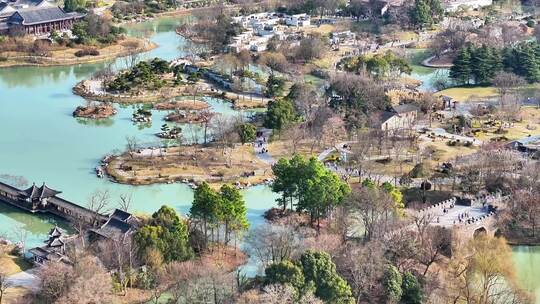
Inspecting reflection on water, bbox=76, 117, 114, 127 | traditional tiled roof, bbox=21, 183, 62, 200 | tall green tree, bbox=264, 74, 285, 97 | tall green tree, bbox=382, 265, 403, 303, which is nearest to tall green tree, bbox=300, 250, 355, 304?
tall green tree, bbox=382, 265, 403, 303

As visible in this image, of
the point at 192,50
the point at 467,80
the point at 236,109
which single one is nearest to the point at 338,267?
the point at 236,109

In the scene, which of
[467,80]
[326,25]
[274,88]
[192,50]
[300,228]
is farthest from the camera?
[326,25]

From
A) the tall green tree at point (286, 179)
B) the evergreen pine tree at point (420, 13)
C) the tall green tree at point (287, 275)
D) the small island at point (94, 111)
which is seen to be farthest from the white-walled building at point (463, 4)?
the tall green tree at point (287, 275)

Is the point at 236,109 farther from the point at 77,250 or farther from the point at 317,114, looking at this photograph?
the point at 77,250

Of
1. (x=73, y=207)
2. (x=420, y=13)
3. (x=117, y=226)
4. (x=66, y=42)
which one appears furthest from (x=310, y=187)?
(x=420, y=13)

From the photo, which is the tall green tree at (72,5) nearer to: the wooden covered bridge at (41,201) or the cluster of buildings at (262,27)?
the cluster of buildings at (262,27)

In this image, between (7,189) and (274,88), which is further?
(274,88)

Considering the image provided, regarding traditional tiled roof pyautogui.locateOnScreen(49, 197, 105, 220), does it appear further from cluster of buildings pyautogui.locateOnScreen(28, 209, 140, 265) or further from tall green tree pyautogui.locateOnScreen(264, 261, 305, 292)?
tall green tree pyautogui.locateOnScreen(264, 261, 305, 292)
